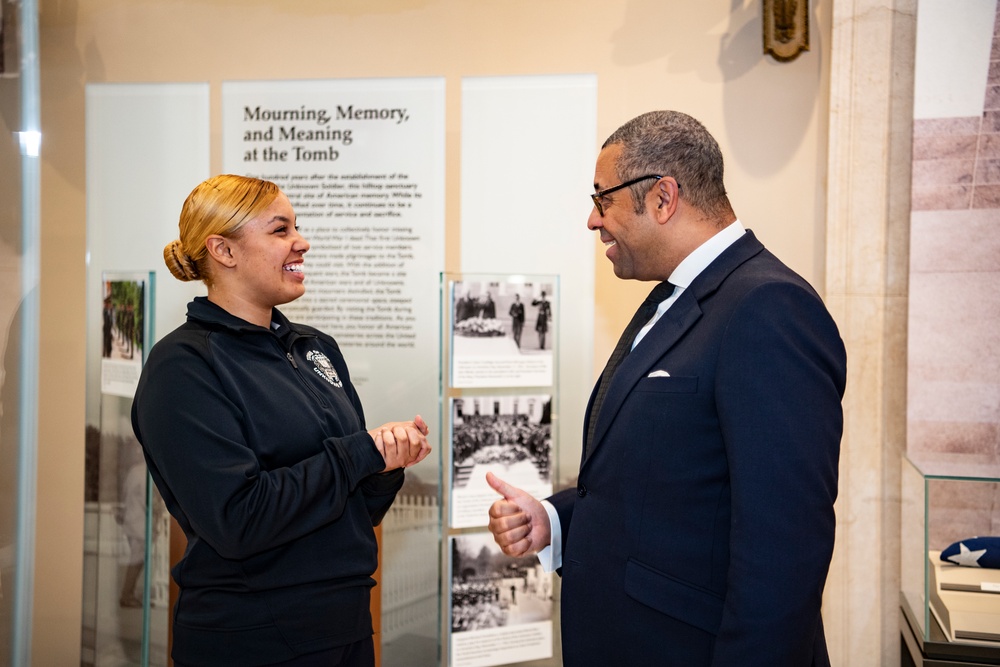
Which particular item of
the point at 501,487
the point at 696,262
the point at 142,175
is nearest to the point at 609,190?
the point at 696,262

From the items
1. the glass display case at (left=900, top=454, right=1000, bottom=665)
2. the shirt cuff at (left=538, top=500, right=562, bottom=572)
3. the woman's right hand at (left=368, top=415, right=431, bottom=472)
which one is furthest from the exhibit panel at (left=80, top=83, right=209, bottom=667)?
the glass display case at (left=900, top=454, right=1000, bottom=665)

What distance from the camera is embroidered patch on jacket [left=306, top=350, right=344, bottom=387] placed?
2.15 metres

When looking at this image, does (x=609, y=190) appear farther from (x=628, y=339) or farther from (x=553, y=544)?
(x=553, y=544)

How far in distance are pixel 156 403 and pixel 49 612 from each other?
254cm

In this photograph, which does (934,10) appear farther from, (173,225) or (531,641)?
(173,225)

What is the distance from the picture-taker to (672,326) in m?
Answer: 1.62

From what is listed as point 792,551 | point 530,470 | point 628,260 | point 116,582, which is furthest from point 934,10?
point 116,582

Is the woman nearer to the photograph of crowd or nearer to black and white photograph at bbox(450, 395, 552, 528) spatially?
black and white photograph at bbox(450, 395, 552, 528)

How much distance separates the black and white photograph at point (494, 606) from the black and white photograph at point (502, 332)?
65 centimetres

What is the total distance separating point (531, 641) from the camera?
3252mm

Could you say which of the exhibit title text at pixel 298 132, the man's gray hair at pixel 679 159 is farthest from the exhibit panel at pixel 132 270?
the man's gray hair at pixel 679 159

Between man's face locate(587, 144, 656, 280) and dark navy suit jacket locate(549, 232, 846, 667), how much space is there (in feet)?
0.55

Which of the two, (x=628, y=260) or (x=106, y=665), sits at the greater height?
(x=628, y=260)

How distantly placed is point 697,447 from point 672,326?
255 millimetres
